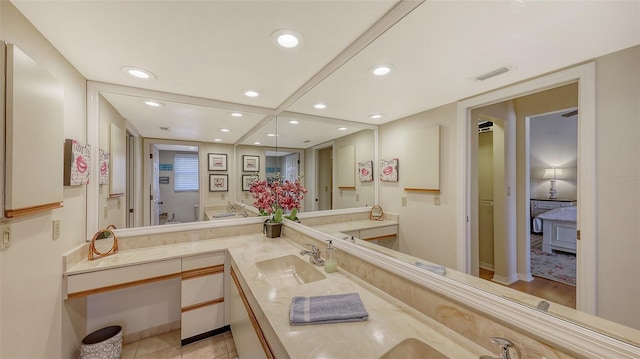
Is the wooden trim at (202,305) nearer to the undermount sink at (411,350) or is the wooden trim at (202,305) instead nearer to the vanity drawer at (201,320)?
the vanity drawer at (201,320)

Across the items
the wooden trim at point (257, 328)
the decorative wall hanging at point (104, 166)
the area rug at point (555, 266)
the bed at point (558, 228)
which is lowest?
the wooden trim at point (257, 328)

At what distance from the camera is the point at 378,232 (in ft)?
4.44

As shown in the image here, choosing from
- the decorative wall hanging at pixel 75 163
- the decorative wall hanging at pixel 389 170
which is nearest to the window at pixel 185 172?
the decorative wall hanging at pixel 75 163

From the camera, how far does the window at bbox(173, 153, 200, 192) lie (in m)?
2.38

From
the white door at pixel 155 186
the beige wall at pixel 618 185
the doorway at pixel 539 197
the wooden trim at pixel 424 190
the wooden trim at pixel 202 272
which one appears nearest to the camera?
the beige wall at pixel 618 185

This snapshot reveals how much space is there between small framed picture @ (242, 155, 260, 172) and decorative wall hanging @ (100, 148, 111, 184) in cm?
116

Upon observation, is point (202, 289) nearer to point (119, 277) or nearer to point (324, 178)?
point (119, 277)

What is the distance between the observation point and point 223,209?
8.35 feet

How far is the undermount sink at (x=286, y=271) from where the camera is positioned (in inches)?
62.7

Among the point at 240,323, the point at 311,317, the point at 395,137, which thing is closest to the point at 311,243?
the point at 240,323

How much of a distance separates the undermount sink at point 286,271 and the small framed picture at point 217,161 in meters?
1.34

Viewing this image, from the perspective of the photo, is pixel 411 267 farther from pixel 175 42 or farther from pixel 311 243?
pixel 175 42

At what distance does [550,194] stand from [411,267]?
0.57 meters

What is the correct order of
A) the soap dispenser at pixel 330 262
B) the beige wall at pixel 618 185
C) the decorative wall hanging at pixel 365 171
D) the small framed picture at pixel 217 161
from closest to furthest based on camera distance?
the beige wall at pixel 618 185
the soap dispenser at pixel 330 262
the decorative wall hanging at pixel 365 171
the small framed picture at pixel 217 161
